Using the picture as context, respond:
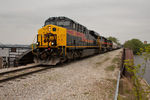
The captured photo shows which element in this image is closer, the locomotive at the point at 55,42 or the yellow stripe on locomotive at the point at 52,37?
the locomotive at the point at 55,42

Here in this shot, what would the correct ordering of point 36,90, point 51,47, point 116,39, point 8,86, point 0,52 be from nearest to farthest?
point 36,90
point 8,86
point 51,47
point 0,52
point 116,39

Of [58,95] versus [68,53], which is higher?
[68,53]

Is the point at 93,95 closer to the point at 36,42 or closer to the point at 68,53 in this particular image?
the point at 68,53

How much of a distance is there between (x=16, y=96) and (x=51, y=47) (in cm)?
557

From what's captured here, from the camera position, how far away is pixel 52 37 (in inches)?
362

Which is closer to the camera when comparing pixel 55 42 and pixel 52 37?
pixel 55 42

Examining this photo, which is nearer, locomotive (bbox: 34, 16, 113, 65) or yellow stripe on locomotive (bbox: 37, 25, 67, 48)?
locomotive (bbox: 34, 16, 113, 65)

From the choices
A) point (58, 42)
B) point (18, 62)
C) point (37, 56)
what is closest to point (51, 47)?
point (58, 42)

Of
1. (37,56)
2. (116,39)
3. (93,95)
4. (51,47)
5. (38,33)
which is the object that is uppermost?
(116,39)

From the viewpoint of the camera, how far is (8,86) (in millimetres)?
4406

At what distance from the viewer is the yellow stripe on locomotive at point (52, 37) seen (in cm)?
899

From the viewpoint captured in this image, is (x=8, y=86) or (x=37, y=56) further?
(x=37, y=56)

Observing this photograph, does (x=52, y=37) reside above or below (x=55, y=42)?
above

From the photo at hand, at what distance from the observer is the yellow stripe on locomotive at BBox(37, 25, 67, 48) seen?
8.99 m
